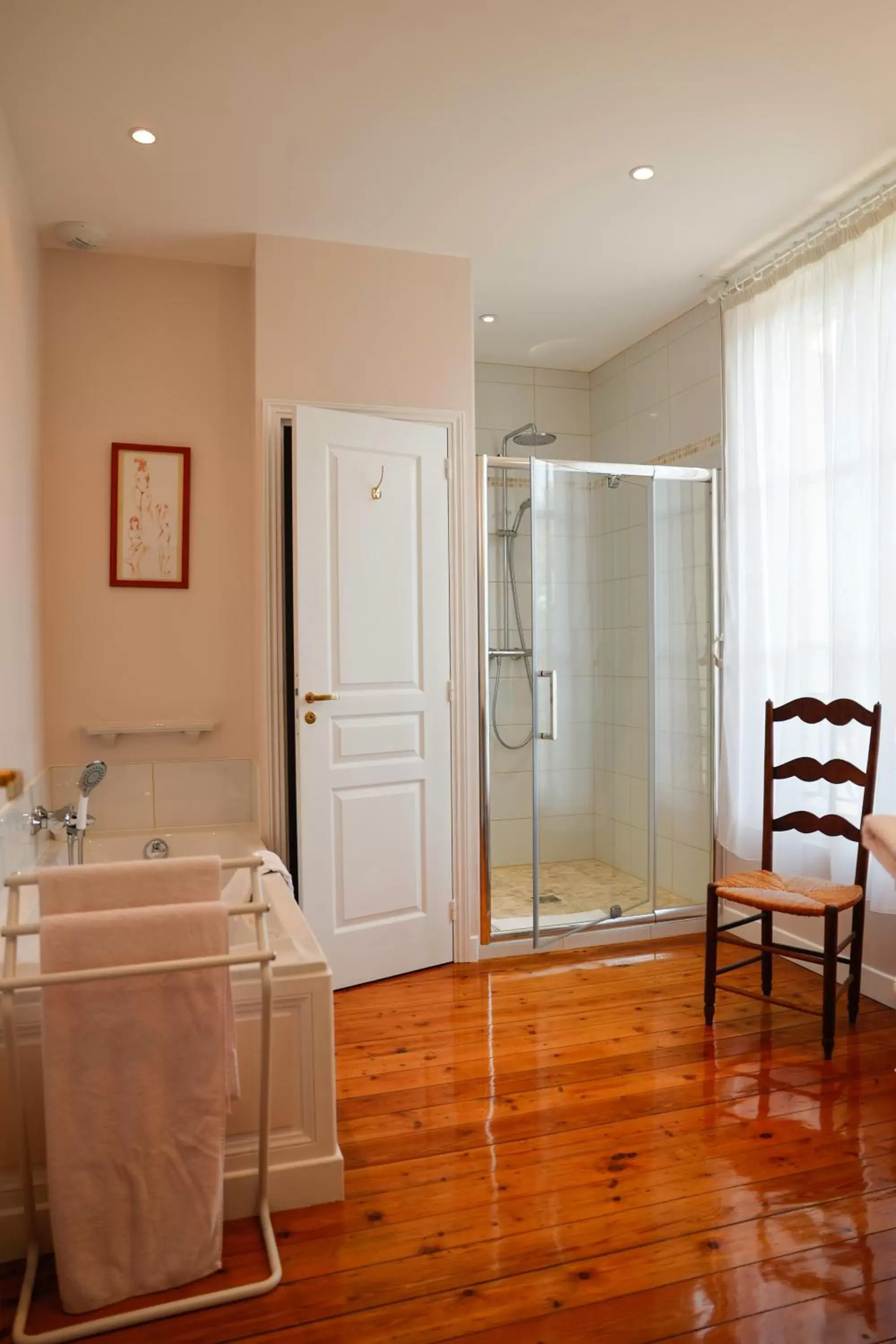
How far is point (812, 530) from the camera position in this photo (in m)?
3.36

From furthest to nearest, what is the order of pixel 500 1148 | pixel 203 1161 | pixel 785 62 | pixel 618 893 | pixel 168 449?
pixel 618 893 < pixel 168 449 < pixel 785 62 < pixel 500 1148 < pixel 203 1161

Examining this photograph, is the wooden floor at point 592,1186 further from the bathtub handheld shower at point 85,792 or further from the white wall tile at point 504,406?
the white wall tile at point 504,406

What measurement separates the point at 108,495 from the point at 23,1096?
2.37m

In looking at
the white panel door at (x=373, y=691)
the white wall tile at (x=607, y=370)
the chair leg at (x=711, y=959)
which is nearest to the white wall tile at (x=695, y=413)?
the white wall tile at (x=607, y=370)

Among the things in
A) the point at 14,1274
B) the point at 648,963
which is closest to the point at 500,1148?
the point at 14,1274

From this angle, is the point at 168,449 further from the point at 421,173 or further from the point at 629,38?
the point at 629,38

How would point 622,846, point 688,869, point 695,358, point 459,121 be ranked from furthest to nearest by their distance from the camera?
point 695,358, point 688,869, point 622,846, point 459,121

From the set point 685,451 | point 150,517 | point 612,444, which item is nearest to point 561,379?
point 612,444

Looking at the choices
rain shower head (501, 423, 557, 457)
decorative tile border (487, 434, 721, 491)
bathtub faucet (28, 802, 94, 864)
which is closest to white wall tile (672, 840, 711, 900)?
decorative tile border (487, 434, 721, 491)

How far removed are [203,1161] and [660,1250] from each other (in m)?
0.91

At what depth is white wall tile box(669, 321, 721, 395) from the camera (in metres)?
3.98

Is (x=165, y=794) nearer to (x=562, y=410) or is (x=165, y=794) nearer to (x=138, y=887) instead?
(x=138, y=887)

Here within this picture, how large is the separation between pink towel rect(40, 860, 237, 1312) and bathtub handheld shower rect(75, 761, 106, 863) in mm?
1309

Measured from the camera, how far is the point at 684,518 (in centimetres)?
392
